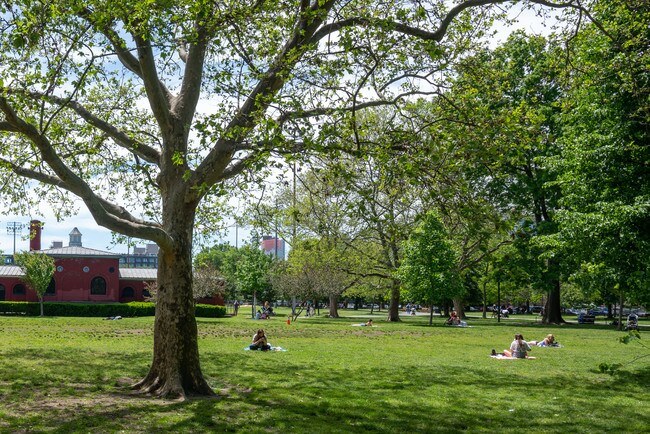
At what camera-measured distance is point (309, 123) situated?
9680 mm

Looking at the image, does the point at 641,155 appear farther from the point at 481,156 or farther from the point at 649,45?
the point at 481,156

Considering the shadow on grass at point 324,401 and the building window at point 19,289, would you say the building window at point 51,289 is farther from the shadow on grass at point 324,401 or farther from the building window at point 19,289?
the shadow on grass at point 324,401

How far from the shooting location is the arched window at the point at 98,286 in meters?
55.0

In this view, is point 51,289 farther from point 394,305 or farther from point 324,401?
point 324,401

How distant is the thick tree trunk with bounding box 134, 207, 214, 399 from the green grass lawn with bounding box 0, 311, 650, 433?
0.53m

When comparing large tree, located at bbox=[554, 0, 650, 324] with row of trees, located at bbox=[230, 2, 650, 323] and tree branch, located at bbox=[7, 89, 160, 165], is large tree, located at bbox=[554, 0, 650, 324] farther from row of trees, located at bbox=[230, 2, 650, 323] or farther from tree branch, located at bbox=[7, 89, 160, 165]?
tree branch, located at bbox=[7, 89, 160, 165]

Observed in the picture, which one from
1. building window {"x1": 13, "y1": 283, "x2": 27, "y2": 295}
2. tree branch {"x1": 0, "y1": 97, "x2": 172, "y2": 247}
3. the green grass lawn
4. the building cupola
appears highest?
the building cupola

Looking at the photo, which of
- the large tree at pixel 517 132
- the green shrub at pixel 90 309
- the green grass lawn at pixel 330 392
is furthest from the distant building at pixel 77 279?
the green grass lawn at pixel 330 392

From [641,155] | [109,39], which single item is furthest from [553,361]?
[109,39]

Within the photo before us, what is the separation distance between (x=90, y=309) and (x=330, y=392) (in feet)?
122

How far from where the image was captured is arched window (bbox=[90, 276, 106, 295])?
5497cm

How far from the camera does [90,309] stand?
4516 centimetres

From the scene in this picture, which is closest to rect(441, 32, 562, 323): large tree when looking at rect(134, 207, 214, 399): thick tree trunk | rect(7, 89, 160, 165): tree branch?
rect(134, 207, 214, 399): thick tree trunk

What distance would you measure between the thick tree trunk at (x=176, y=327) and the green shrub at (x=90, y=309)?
33.9 metres
